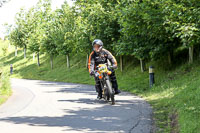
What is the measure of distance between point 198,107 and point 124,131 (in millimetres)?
2176

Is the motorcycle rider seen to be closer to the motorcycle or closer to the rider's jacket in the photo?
the rider's jacket

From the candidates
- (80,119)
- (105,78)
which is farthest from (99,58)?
(80,119)

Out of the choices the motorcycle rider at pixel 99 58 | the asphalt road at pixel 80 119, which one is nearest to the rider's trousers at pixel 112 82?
the motorcycle rider at pixel 99 58

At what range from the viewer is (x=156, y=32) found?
1362 cm

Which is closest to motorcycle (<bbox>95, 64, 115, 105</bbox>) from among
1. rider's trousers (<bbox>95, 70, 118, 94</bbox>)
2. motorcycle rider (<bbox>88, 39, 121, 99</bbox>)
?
motorcycle rider (<bbox>88, 39, 121, 99</bbox>)

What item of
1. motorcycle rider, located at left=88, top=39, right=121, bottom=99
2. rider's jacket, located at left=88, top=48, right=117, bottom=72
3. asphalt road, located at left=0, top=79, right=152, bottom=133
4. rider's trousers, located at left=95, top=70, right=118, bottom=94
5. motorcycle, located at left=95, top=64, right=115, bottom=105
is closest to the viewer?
asphalt road, located at left=0, top=79, right=152, bottom=133

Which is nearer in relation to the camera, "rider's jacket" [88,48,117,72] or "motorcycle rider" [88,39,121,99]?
"motorcycle rider" [88,39,121,99]

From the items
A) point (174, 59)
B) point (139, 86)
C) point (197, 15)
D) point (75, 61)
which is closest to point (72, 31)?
point (75, 61)

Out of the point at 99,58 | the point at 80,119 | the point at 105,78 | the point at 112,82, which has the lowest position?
the point at 80,119

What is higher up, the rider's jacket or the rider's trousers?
the rider's jacket

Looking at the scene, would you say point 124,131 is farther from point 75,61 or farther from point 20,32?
point 20,32

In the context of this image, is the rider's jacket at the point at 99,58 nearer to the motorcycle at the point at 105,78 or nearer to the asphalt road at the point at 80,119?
the motorcycle at the point at 105,78

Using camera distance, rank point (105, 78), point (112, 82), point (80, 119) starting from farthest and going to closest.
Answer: point (112, 82), point (105, 78), point (80, 119)

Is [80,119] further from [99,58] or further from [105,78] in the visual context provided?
[99,58]
